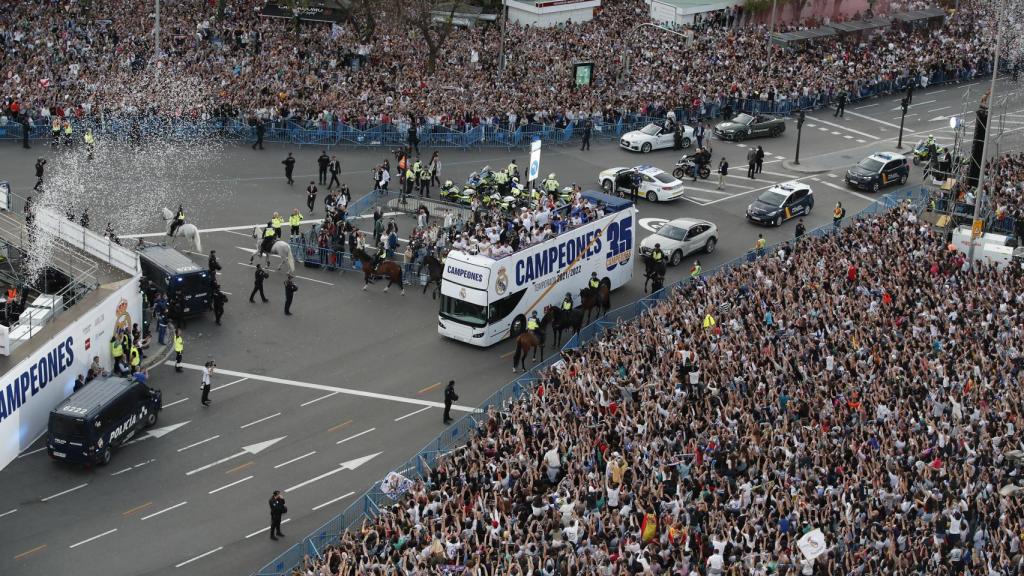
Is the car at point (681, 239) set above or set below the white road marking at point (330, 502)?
above

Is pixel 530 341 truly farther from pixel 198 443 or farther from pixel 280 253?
pixel 280 253

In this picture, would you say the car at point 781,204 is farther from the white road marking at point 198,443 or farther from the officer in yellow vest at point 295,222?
the white road marking at point 198,443

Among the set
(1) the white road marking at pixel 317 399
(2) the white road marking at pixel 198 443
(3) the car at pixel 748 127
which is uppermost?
(3) the car at pixel 748 127

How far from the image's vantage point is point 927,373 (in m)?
36.2

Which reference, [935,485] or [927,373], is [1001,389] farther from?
[935,485]

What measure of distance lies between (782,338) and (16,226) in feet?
81.1

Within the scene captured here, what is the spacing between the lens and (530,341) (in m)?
41.9

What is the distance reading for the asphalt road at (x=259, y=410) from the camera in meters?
32.8

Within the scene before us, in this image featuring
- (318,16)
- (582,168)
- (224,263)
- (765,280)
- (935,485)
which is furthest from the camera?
(318,16)

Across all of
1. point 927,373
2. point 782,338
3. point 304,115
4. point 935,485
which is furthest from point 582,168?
point 935,485

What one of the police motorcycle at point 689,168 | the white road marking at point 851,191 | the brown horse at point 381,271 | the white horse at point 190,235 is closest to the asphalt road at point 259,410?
the white road marking at point 851,191

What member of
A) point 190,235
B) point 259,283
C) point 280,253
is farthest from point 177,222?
point 259,283

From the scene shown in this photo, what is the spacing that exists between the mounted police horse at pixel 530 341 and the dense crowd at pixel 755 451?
1.62 m

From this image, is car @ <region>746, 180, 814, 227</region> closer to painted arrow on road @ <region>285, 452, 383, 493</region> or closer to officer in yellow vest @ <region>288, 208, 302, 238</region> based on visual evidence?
officer in yellow vest @ <region>288, 208, 302, 238</region>
